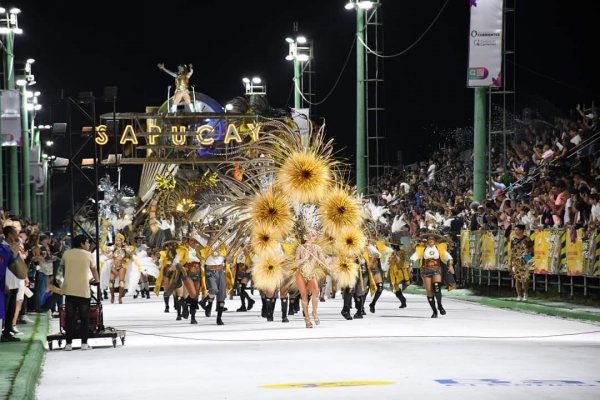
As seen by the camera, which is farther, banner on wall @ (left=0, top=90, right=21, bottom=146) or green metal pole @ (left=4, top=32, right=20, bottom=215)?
green metal pole @ (left=4, top=32, right=20, bottom=215)

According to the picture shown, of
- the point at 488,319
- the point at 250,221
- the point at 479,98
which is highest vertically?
the point at 479,98

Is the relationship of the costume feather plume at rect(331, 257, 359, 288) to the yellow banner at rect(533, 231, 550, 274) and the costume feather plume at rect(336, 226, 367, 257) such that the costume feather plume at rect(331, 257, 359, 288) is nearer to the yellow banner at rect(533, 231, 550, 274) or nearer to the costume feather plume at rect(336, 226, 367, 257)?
the costume feather plume at rect(336, 226, 367, 257)

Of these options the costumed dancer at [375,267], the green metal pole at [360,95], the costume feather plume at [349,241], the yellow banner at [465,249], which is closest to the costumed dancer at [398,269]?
the costumed dancer at [375,267]

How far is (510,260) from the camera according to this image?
107 ft

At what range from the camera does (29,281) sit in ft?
88.3

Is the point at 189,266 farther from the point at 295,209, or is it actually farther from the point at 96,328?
the point at 96,328

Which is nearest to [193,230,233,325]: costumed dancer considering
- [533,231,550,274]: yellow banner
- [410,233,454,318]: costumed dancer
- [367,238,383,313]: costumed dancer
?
[367,238,383,313]: costumed dancer

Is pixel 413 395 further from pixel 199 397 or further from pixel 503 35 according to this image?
pixel 503 35

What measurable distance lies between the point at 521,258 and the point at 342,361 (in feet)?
52.6

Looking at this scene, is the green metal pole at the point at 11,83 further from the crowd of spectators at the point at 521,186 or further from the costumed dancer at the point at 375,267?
the costumed dancer at the point at 375,267

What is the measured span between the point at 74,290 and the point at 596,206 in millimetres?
13447

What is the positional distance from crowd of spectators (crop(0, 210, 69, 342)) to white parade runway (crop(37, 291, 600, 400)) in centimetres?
112

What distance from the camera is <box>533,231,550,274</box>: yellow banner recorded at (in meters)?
30.8

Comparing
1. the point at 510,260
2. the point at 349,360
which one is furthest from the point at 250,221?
the point at 510,260
